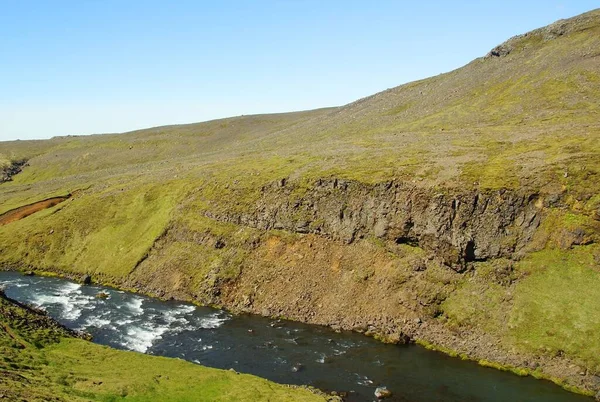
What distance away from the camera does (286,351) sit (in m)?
51.2

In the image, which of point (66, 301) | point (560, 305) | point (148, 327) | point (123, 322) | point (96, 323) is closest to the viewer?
point (560, 305)

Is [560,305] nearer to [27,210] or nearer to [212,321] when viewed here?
[212,321]

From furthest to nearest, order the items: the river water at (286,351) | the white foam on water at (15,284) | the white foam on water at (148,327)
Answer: the white foam on water at (15,284), the white foam on water at (148,327), the river water at (286,351)

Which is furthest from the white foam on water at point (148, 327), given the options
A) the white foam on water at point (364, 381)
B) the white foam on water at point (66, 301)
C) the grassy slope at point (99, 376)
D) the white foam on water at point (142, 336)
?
the white foam on water at point (364, 381)

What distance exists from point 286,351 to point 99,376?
1948 cm

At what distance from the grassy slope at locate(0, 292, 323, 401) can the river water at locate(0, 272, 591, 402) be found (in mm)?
4368

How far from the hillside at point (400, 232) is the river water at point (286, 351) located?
3.20 metres

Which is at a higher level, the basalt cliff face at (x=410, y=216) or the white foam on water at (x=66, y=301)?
the basalt cliff face at (x=410, y=216)

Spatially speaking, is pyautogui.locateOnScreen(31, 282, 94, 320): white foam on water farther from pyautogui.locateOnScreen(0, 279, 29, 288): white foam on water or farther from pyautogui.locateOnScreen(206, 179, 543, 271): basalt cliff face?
pyautogui.locateOnScreen(206, 179, 543, 271): basalt cliff face

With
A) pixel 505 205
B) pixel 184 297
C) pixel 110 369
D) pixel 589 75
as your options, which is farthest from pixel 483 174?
pixel 589 75

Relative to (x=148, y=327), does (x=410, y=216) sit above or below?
above

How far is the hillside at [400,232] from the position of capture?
171ft

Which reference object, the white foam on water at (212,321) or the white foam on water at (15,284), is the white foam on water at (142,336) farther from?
the white foam on water at (15,284)

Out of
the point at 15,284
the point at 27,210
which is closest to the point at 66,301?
the point at 15,284
